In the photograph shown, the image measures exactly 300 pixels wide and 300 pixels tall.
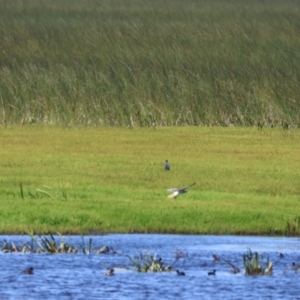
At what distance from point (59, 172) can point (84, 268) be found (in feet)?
25.1

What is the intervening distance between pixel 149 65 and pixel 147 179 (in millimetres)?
14186

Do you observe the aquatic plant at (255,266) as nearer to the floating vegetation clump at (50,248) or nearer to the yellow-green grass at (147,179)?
the floating vegetation clump at (50,248)

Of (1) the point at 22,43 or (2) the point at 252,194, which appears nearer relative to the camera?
(2) the point at 252,194

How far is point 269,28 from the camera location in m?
40.8

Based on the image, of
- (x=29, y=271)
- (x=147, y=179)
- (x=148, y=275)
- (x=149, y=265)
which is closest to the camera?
(x=29, y=271)

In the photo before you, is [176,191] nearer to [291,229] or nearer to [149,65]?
[291,229]

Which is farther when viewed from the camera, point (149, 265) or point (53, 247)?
point (53, 247)

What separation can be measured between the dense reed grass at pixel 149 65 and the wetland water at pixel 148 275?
568 inches

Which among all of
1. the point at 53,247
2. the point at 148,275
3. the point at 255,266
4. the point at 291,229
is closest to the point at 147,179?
the point at 291,229

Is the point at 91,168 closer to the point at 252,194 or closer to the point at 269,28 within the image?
the point at 252,194

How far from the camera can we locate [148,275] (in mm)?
14078

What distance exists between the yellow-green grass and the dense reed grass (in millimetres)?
1564

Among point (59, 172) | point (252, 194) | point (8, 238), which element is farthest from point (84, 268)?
point (59, 172)

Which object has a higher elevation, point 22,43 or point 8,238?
point 22,43
